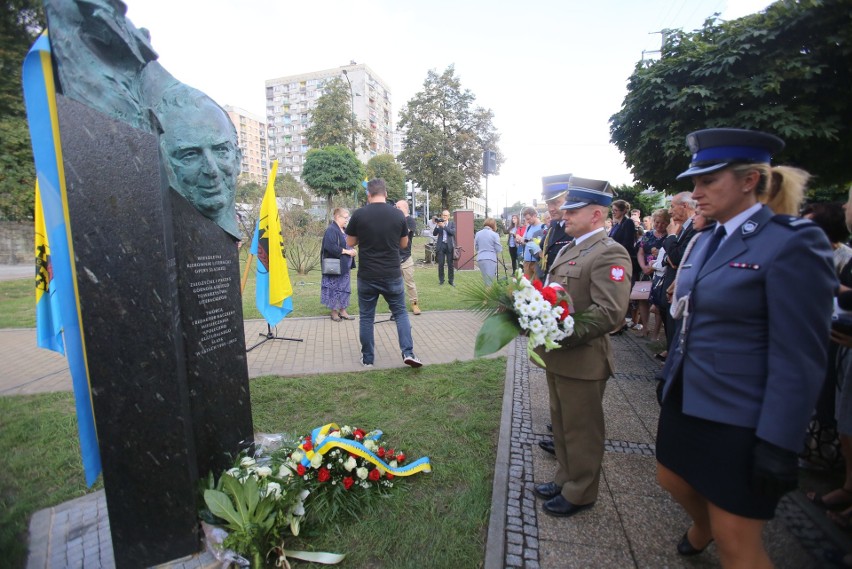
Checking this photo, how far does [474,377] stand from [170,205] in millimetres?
3690

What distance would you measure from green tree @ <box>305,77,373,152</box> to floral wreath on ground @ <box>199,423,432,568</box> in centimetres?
4114

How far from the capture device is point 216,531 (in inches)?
92.6

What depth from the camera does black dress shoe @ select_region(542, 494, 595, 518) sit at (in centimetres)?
258

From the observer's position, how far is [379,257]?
17.0 feet

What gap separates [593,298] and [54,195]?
9.05 ft

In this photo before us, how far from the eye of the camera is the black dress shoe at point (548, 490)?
2.77m

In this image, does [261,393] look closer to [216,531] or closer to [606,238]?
[216,531]

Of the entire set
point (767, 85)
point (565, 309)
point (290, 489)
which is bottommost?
point (290, 489)

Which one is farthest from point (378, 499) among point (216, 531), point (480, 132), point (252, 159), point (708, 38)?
point (252, 159)

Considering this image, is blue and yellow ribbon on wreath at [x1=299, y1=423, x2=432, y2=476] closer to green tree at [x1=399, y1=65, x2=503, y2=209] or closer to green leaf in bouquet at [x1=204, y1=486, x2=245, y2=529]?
green leaf in bouquet at [x1=204, y1=486, x2=245, y2=529]

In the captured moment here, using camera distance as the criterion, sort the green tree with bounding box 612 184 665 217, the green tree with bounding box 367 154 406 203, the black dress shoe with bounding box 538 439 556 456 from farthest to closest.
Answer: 1. the green tree with bounding box 367 154 406 203
2. the green tree with bounding box 612 184 665 217
3. the black dress shoe with bounding box 538 439 556 456

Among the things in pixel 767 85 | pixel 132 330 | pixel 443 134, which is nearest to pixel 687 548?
pixel 132 330

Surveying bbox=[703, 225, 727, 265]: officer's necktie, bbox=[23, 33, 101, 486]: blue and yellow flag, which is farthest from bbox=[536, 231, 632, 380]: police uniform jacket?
bbox=[23, 33, 101, 486]: blue and yellow flag

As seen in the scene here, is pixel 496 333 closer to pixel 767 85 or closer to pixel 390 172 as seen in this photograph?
pixel 767 85
